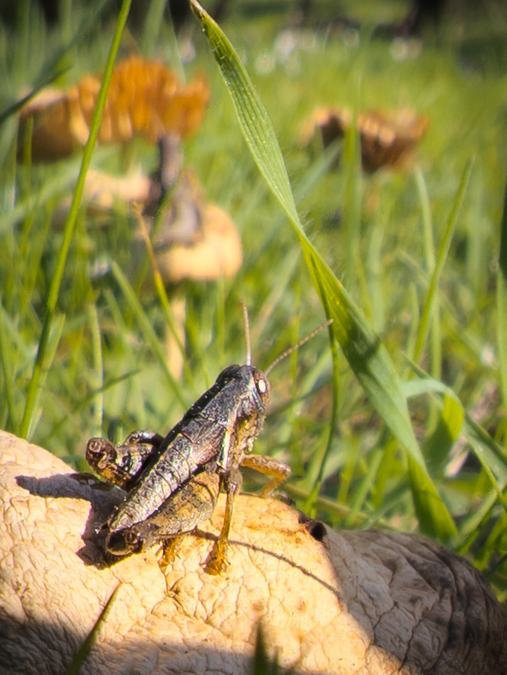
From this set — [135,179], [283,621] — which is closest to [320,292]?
[283,621]

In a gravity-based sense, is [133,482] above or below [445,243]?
below

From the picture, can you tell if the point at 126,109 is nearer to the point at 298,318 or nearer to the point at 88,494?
the point at 298,318

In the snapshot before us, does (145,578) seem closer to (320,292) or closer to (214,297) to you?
(320,292)

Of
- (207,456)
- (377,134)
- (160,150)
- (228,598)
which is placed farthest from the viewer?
(377,134)

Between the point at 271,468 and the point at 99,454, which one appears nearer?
the point at 99,454

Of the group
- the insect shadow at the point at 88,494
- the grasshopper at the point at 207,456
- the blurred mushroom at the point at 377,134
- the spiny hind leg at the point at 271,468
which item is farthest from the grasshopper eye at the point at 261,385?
the blurred mushroom at the point at 377,134

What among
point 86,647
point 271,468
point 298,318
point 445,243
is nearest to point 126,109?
point 298,318

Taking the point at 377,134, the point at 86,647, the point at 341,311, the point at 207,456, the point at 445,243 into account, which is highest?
the point at 377,134
